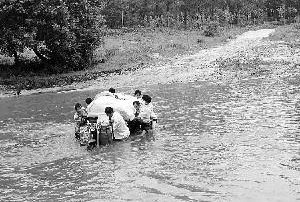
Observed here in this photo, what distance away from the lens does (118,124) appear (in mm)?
16328

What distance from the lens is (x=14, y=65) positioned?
128 ft

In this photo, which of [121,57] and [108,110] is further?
[121,57]

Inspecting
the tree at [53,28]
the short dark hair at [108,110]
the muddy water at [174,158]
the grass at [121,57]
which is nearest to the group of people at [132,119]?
the short dark hair at [108,110]

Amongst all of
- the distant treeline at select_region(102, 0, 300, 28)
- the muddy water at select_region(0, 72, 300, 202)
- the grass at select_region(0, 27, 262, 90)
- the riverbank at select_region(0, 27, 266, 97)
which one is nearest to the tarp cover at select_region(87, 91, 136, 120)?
the muddy water at select_region(0, 72, 300, 202)

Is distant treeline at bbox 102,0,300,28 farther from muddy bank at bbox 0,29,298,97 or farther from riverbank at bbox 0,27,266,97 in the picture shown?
muddy bank at bbox 0,29,298,97

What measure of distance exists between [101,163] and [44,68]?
1023 inches

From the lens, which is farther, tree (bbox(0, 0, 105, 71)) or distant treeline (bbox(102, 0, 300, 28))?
distant treeline (bbox(102, 0, 300, 28))

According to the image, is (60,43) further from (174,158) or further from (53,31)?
(174,158)

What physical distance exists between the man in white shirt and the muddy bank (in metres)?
16.3

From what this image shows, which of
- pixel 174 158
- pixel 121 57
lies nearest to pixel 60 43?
pixel 121 57

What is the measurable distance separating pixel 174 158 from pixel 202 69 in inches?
922

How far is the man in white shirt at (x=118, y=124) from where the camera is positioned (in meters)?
16.0

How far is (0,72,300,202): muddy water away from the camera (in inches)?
454

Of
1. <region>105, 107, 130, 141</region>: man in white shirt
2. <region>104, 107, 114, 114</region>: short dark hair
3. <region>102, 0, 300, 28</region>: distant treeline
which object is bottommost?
<region>105, 107, 130, 141</region>: man in white shirt
